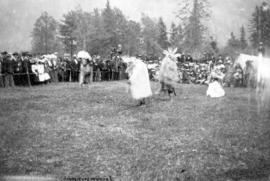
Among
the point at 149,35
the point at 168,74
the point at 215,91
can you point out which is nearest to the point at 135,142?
the point at 168,74

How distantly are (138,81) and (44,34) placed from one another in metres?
65.2

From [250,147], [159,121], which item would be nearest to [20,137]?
[159,121]

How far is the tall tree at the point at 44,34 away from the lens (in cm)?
7312

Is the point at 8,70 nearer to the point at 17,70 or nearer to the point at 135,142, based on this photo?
the point at 17,70

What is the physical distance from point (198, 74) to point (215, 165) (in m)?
21.9

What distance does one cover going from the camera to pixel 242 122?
1033 cm

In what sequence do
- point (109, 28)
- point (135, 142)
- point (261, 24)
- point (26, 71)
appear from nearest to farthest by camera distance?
point (135, 142)
point (26, 71)
point (109, 28)
point (261, 24)

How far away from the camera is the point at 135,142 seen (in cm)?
794

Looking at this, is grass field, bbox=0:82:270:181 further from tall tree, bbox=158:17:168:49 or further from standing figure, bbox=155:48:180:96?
tall tree, bbox=158:17:168:49

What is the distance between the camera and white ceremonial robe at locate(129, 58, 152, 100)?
1352cm

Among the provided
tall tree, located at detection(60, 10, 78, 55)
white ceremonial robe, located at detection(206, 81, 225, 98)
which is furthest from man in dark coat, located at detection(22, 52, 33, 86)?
tall tree, located at detection(60, 10, 78, 55)

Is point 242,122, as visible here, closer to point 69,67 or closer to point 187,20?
point 69,67

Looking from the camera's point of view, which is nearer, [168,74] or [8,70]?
[168,74]

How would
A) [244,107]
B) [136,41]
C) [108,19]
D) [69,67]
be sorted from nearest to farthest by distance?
[244,107] → [69,67] → [108,19] → [136,41]
